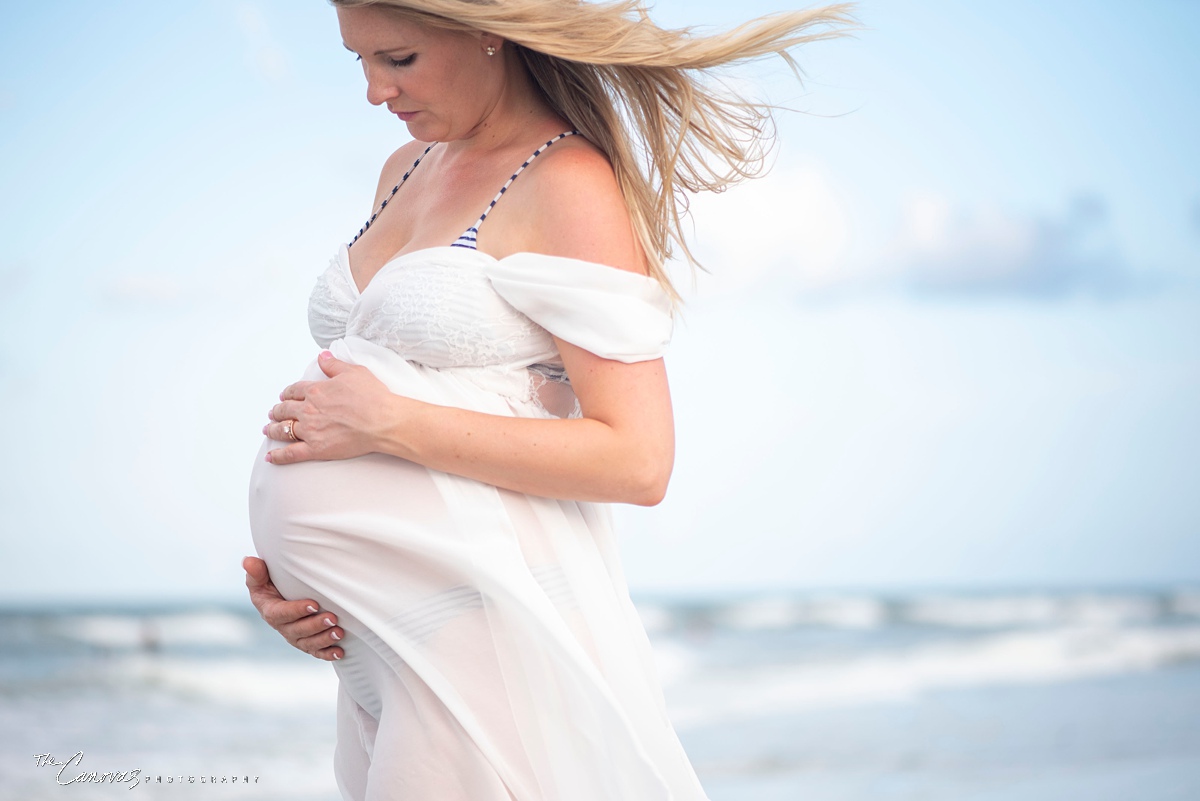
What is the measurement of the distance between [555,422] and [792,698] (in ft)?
20.8

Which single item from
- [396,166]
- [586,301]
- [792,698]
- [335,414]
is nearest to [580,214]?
[586,301]

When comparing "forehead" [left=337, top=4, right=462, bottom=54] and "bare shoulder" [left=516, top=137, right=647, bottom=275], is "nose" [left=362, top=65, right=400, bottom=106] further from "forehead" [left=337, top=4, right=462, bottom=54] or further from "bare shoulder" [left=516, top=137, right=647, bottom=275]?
"bare shoulder" [left=516, top=137, right=647, bottom=275]

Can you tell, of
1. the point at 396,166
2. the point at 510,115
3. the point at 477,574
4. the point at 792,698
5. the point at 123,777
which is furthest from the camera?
the point at 792,698

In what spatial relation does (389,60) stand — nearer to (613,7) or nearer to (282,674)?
(613,7)

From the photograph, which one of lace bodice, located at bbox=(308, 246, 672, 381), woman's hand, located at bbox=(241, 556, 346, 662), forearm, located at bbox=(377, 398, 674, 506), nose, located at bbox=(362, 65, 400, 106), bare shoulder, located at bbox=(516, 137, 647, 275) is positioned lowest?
woman's hand, located at bbox=(241, 556, 346, 662)

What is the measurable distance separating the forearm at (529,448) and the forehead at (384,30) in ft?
1.61

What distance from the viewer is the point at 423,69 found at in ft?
4.92

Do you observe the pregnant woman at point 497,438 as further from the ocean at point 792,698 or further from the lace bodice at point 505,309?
the ocean at point 792,698

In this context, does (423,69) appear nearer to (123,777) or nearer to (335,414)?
(335,414)

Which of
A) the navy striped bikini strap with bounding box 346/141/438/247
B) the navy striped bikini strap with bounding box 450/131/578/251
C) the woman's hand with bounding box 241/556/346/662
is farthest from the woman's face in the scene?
the woman's hand with bounding box 241/556/346/662

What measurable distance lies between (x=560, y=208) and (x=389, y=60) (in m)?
0.33

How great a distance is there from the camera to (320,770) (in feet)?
17.8

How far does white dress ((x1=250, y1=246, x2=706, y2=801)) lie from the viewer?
1379 mm

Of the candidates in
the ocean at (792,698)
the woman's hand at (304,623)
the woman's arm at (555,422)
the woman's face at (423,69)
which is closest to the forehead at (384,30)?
the woman's face at (423,69)
